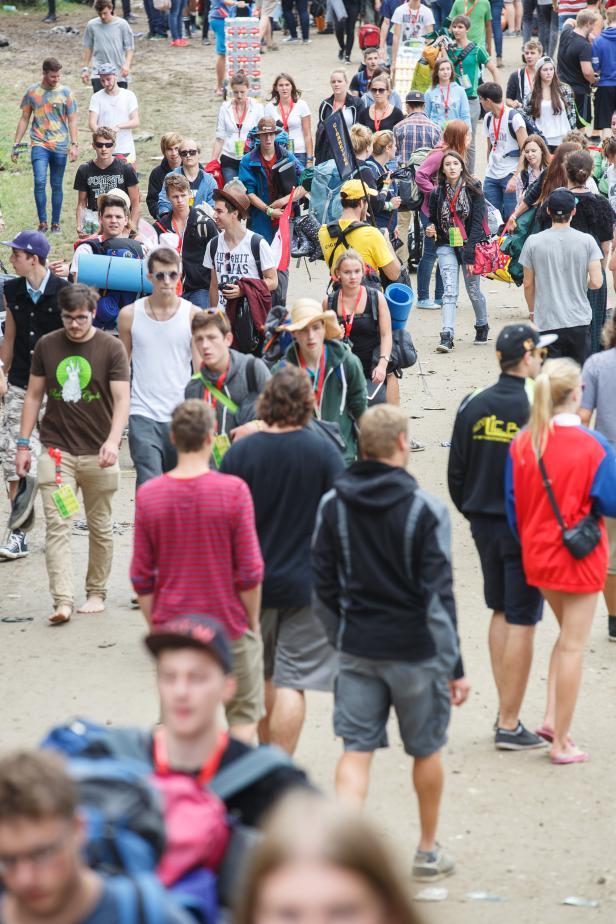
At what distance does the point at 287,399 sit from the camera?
6.05m

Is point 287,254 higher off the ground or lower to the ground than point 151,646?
lower

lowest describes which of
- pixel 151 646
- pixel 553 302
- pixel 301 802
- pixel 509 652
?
pixel 509 652

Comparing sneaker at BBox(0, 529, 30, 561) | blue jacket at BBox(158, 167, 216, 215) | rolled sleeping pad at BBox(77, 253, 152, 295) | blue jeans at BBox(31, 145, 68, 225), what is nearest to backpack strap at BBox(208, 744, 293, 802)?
sneaker at BBox(0, 529, 30, 561)

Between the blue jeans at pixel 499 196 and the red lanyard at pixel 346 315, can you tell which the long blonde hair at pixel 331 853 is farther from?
the blue jeans at pixel 499 196

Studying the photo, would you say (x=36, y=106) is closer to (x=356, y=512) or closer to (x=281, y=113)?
(x=281, y=113)

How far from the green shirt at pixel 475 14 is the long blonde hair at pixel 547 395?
1569 cm

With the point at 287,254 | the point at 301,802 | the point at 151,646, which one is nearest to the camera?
the point at 301,802

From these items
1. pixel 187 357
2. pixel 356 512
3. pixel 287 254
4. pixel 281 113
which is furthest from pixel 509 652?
pixel 281 113

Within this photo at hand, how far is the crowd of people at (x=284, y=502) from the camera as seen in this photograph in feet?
9.66

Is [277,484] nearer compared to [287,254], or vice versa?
[277,484]

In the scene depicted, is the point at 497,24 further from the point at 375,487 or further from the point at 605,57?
the point at 375,487

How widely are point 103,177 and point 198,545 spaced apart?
8.91 m

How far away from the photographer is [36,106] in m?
17.5

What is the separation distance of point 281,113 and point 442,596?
12.2 meters
